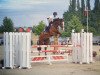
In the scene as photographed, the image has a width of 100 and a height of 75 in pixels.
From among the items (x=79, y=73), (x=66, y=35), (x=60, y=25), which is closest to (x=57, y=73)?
(x=79, y=73)

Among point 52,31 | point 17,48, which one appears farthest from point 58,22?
point 17,48

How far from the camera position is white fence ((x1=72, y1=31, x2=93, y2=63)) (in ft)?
65.4

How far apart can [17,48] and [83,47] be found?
3810mm

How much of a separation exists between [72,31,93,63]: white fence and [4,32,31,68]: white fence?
3422mm

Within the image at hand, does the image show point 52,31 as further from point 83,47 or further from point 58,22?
point 83,47

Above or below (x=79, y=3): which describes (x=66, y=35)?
below

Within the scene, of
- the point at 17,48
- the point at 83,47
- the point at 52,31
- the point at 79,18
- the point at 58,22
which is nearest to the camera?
the point at 17,48

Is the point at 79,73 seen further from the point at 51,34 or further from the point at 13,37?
the point at 51,34

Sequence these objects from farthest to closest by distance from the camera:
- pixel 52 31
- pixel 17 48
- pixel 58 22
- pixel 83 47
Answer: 1. pixel 52 31
2. pixel 58 22
3. pixel 83 47
4. pixel 17 48

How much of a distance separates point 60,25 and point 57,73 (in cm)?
909

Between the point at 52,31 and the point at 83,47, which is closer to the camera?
the point at 83,47

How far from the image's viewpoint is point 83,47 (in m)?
19.9

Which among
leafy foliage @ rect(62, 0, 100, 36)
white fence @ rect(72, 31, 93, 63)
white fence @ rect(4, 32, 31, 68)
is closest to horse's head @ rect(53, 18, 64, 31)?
white fence @ rect(72, 31, 93, 63)

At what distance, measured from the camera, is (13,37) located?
17406mm
